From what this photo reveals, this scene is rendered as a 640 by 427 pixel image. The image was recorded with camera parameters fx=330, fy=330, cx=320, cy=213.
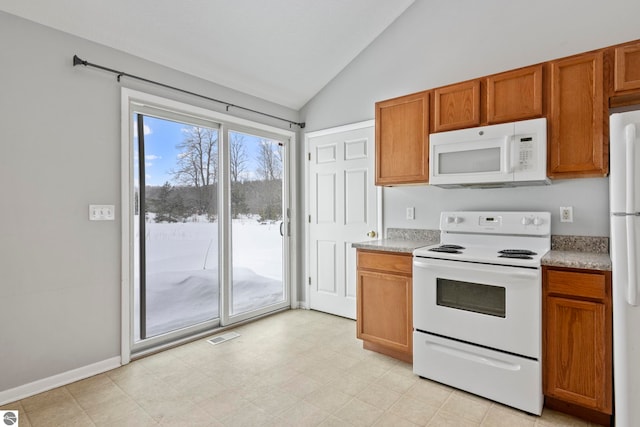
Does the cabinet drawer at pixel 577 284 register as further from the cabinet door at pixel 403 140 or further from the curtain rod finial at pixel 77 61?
the curtain rod finial at pixel 77 61

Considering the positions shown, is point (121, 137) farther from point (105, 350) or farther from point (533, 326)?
point (533, 326)


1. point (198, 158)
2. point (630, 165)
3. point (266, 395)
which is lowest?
point (266, 395)

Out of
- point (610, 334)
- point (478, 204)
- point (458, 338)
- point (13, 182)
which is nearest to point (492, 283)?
point (458, 338)

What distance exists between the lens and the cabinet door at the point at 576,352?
1.87m

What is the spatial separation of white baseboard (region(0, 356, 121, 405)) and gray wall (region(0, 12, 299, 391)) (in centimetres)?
4

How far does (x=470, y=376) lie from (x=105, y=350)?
2734mm

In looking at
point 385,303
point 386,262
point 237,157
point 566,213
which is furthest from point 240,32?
point 566,213

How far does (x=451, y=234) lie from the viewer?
9.52 ft

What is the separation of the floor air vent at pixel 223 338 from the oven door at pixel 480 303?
1.79 metres

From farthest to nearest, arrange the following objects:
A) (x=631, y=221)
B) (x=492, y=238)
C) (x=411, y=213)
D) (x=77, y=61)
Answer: (x=411, y=213) < (x=492, y=238) < (x=77, y=61) < (x=631, y=221)

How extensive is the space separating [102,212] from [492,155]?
2997 millimetres

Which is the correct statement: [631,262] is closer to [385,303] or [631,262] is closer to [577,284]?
[577,284]

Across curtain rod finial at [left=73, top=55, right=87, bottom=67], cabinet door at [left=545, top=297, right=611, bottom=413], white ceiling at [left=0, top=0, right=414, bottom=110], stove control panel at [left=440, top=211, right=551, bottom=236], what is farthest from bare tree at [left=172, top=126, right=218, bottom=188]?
cabinet door at [left=545, top=297, right=611, bottom=413]

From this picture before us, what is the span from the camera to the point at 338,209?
3857mm
